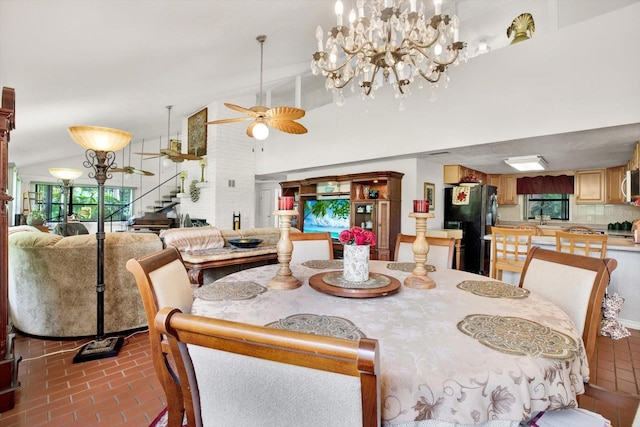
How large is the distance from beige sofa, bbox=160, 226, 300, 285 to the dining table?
106 cm

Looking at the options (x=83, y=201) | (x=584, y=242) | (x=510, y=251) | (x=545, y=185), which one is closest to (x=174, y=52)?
(x=510, y=251)

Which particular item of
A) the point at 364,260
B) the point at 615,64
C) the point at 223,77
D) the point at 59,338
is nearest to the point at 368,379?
the point at 364,260

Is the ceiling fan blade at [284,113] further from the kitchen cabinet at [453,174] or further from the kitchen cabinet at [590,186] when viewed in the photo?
the kitchen cabinet at [590,186]

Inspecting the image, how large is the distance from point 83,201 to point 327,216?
8.24 m

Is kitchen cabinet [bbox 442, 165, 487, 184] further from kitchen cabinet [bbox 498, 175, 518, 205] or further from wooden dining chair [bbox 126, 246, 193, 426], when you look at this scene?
wooden dining chair [bbox 126, 246, 193, 426]

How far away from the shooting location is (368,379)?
489mm

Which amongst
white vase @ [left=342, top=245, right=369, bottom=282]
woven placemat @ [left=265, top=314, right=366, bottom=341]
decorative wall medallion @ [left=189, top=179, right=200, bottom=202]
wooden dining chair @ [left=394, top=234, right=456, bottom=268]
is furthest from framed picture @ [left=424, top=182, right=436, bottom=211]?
decorative wall medallion @ [left=189, top=179, right=200, bottom=202]

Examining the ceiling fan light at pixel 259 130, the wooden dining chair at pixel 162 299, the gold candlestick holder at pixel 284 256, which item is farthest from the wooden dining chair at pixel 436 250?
the ceiling fan light at pixel 259 130

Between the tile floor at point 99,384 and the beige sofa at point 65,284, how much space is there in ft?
0.56

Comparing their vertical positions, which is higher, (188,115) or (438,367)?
(188,115)

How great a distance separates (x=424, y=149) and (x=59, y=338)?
4478 mm

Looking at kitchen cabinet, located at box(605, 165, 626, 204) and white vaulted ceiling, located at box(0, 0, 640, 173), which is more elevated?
white vaulted ceiling, located at box(0, 0, 640, 173)

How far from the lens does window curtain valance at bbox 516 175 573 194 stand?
5.96 metres

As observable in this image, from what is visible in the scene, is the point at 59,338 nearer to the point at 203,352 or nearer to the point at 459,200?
the point at 203,352
